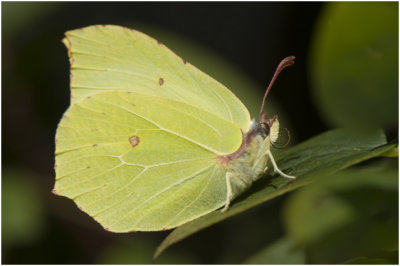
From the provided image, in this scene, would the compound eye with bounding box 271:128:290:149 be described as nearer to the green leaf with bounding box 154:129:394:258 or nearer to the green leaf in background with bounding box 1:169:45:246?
the green leaf with bounding box 154:129:394:258

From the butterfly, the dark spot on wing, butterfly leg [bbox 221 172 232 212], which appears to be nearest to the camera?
butterfly leg [bbox 221 172 232 212]

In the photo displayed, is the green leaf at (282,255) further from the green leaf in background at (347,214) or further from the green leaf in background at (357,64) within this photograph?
the green leaf in background at (357,64)

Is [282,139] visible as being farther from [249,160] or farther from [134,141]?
[134,141]

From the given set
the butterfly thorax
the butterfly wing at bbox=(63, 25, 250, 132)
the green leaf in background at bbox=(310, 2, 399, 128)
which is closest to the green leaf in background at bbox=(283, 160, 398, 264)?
the green leaf in background at bbox=(310, 2, 399, 128)

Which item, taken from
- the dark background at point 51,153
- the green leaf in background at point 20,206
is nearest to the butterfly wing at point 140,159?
the dark background at point 51,153

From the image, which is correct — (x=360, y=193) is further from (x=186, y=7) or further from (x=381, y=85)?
(x=186, y=7)

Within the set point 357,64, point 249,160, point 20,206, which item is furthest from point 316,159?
point 20,206

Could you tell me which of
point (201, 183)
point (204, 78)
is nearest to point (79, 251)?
point (201, 183)
